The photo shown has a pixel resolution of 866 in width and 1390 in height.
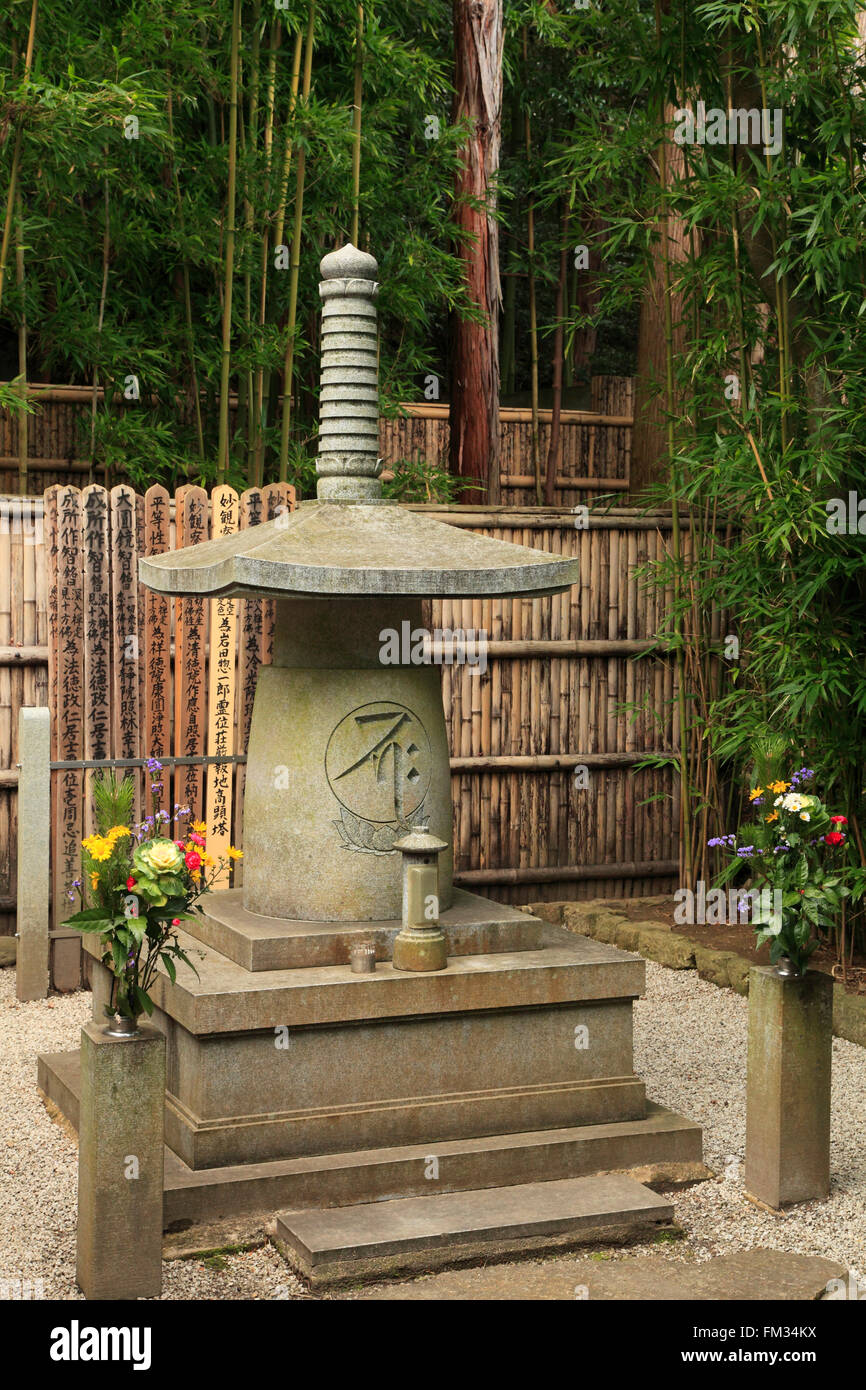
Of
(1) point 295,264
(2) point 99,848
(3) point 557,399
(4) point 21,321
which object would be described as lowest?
(2) point 99,848

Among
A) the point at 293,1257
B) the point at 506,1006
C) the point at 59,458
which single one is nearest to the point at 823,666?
the point at 506,1006

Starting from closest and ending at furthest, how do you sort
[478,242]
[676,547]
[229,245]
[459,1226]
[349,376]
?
1. [459,1226]
2. [349,376]
3. [229,245]
4. [676,547]
5. [478,242]

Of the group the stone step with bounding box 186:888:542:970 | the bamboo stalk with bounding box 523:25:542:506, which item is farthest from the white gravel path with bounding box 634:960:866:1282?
the bamboo stalk with bounding box 523:25:542:506

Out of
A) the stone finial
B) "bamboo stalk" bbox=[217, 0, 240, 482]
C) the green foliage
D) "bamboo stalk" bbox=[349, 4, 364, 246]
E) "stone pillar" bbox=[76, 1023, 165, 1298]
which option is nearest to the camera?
"stone pillar" bbox=[76, 1023, 165, 1298]

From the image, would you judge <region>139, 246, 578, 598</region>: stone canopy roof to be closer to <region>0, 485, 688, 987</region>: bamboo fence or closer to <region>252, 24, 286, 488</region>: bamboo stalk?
<region>0, 485, 688, 987</region>: bamboo fence

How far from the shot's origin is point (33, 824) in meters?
5.92

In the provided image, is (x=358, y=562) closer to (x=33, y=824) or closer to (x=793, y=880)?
(x=793, y=880)

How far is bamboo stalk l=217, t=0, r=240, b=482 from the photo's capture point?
6.41 metres

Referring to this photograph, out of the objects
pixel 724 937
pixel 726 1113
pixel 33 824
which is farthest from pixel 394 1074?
pixel 724 937

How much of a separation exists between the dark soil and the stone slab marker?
8.91ft

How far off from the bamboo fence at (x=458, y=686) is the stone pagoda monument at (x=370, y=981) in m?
1.41

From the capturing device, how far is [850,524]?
572cm

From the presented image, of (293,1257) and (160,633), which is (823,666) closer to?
(160,633)

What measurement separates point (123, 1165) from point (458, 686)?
392 centimetres
